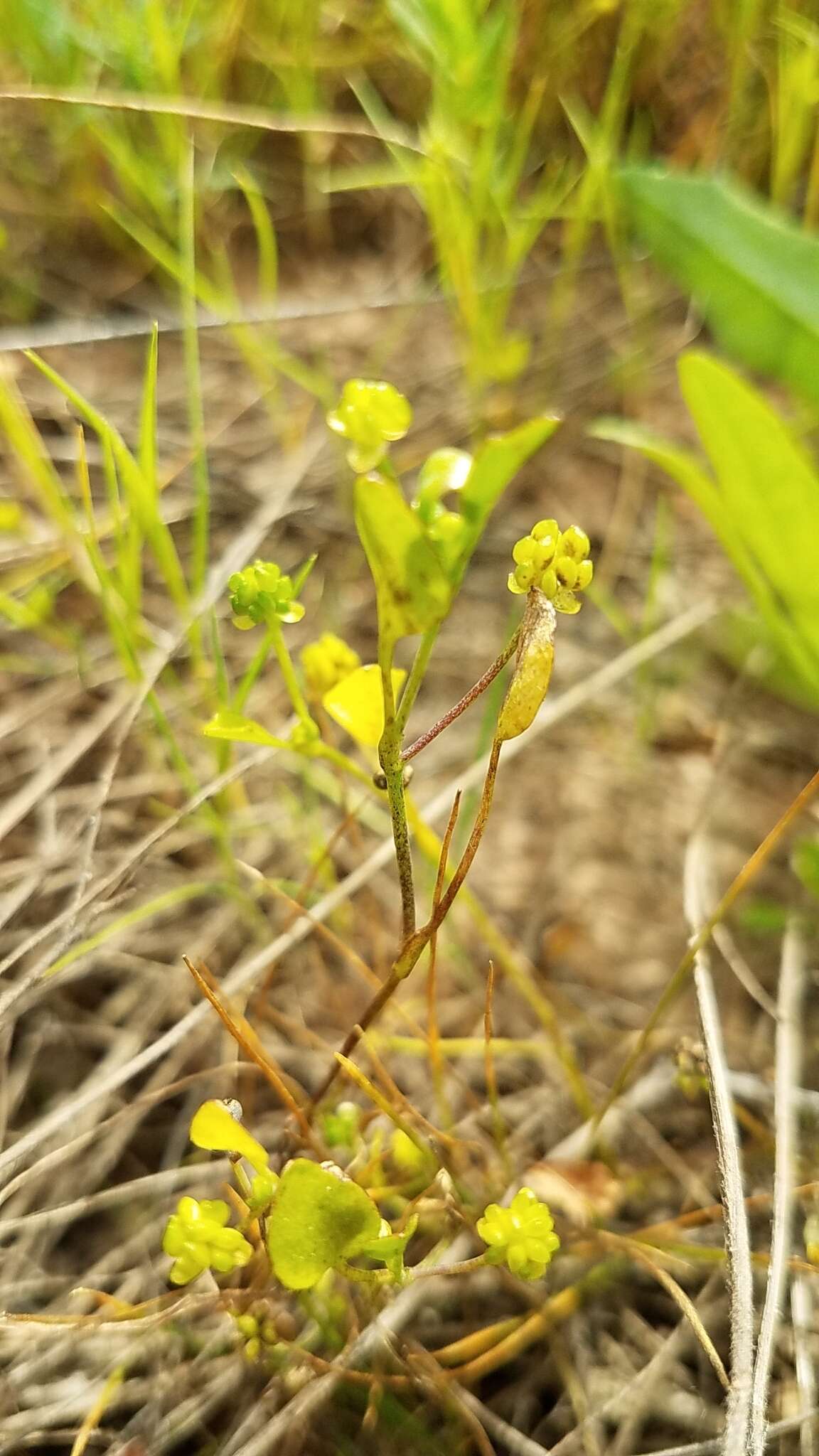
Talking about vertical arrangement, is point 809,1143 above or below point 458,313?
below

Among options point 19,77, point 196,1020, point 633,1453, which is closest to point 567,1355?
point 633,1453

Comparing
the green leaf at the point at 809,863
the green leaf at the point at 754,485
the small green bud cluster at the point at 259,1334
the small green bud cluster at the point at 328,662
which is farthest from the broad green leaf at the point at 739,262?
the small green bud cluster at the point at 259,1334

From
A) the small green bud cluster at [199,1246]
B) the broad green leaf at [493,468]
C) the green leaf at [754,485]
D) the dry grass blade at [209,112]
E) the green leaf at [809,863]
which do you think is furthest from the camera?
the dry grass blade at [209,112]

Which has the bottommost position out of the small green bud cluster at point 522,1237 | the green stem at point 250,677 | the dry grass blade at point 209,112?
the small green bud cluster at point 522,1237

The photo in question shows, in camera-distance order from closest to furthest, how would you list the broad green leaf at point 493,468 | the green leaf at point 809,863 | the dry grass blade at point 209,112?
the broad green leaf at point 493,468
the green leaf at point 809,863
the dry grass blade at point 209,112

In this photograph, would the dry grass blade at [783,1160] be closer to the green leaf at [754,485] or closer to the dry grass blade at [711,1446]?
the dry grass blade at [711,1446]

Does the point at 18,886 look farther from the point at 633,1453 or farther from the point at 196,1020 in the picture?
the point at 633,1453

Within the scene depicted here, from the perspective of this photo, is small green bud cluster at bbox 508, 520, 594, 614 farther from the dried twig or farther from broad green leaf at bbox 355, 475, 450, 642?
the dried twig
